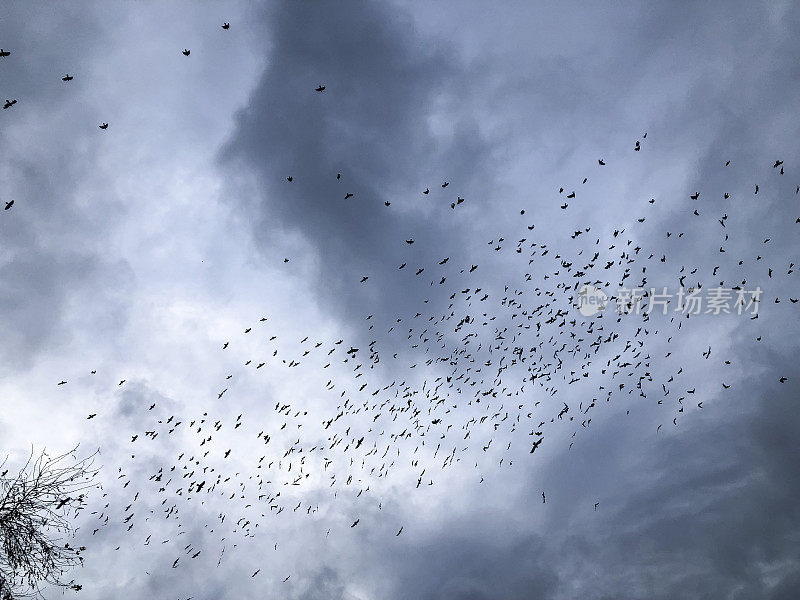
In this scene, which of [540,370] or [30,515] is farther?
[540,370]

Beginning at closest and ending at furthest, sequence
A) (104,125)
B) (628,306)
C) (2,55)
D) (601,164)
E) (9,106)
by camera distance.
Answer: (2,55)
(9,106)
(104,125)
(601,164)
(628,306)

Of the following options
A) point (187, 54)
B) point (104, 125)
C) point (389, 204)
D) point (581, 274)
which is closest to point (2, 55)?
point (104, 125)

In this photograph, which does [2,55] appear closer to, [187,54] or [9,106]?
[9,106]

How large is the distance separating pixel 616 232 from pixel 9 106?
142 ft

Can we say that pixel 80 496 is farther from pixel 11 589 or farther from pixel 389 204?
pixel 389 204

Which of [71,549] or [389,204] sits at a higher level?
[389,204]

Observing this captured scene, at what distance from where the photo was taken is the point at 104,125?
2653 centimetres

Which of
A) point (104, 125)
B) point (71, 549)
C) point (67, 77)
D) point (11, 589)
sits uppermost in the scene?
point (104, 125)

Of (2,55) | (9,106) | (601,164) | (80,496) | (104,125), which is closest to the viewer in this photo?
(80,496)

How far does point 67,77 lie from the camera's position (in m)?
22.8

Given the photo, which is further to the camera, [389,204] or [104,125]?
[389,204]

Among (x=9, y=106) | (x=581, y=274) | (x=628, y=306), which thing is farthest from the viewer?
(x=581, y=274)

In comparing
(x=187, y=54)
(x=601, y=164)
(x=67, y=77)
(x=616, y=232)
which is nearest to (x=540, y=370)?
(x=616, y=232)

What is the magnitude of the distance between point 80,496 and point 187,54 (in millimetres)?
26813
